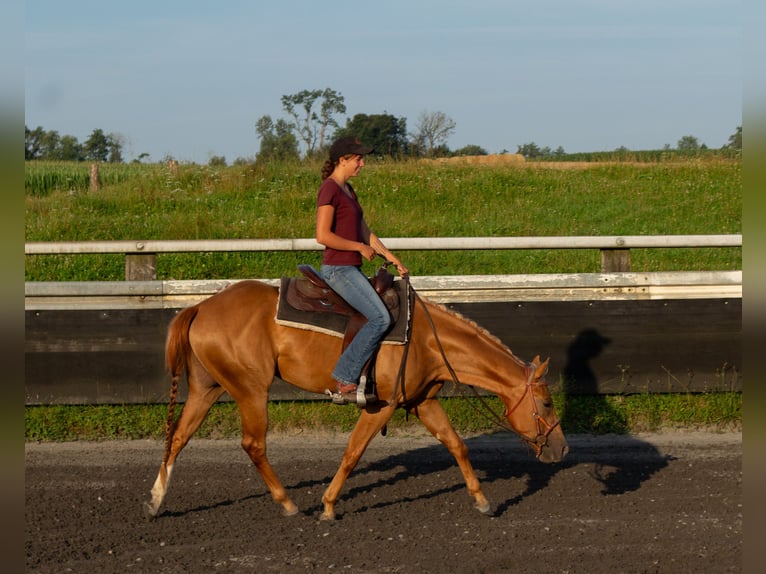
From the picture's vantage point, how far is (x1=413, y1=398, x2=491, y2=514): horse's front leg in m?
7.49

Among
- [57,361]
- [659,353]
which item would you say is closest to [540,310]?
[659,353]

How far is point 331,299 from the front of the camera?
753 centimetres

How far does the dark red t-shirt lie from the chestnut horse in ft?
1.99

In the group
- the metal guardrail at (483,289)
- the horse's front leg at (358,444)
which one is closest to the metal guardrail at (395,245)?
the metal guardrail at (483,289)

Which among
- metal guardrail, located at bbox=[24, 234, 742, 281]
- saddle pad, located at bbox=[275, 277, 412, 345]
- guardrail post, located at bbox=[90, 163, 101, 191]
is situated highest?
guardrail post, located at bbox=[90, 163, 101, 191]

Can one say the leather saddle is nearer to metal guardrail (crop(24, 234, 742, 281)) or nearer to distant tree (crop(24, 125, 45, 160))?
metal guardrail (crop(24, 234, 742, 281))

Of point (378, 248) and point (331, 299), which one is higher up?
point (378, 248)

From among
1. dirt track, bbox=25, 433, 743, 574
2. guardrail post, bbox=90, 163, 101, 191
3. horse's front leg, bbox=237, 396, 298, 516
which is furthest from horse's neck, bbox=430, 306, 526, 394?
guardrail post, bbox=90, 163, 101, 191

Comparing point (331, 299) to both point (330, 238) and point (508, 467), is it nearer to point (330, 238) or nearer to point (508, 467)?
point (330, 238)

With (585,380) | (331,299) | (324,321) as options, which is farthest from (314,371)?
(585,380)

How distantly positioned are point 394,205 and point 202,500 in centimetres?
1021

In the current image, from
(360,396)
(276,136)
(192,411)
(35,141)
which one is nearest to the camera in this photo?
(360,396)

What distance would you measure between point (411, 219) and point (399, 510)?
9.27 metres

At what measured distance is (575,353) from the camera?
10469 mm
